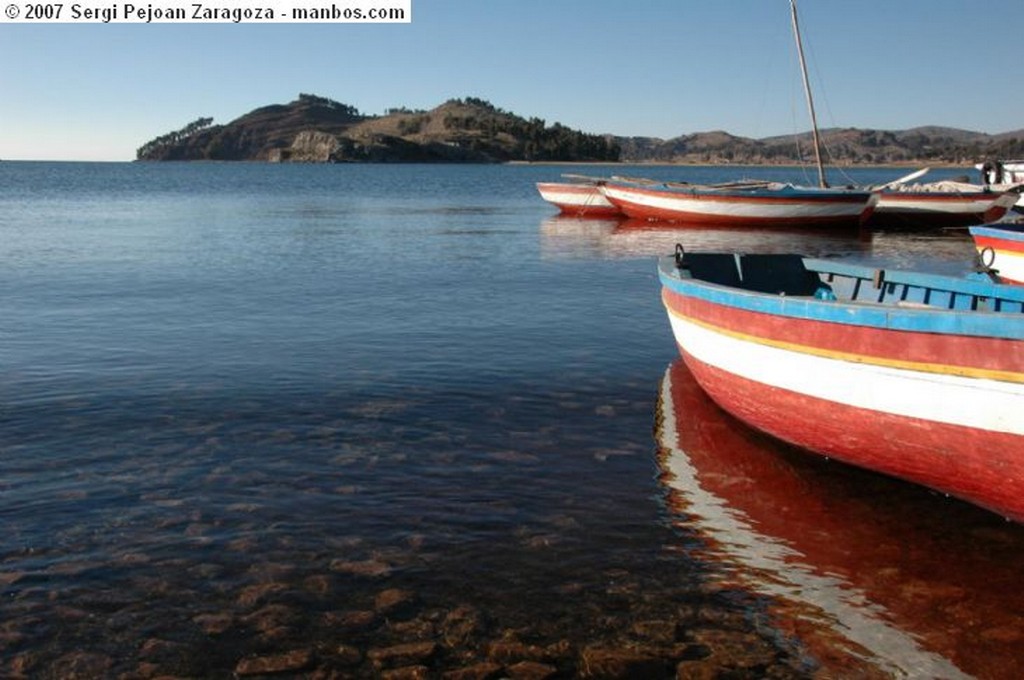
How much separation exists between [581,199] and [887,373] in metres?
41.5

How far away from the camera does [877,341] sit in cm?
767

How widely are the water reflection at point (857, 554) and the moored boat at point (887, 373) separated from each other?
29 centimetres

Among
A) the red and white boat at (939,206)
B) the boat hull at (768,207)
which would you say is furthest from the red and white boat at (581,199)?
the red and white boat at (939,206)

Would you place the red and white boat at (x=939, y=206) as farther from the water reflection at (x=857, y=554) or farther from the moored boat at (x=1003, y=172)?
the water reflection at (x=857, y=554)

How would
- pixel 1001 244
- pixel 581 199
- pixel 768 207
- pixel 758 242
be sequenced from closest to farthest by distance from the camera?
1. pixel 1001 244
2. pixel 758 242
3. pixel 768 207
4. pixel 581 199

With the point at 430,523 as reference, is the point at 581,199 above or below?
above

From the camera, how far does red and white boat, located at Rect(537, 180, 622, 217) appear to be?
47.6 meters

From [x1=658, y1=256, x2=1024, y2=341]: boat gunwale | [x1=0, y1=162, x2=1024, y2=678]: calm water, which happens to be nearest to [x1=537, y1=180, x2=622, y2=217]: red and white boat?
[x1=0, y1=162, x2=1024, y2=678]: calm water

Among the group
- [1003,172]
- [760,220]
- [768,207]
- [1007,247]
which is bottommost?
[760,220]

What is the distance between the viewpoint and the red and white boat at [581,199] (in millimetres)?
47562

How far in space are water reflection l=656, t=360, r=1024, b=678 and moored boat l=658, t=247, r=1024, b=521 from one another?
289 mm

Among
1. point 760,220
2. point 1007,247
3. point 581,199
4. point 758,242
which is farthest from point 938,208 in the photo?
point 1007,247

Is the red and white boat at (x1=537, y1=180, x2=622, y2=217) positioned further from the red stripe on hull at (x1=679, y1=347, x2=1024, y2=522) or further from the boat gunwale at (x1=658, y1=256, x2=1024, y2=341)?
the red stripe on hull at (x1=679, y1=347, x2=1024, y2=522)

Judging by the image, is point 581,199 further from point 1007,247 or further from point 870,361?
point 870,361
